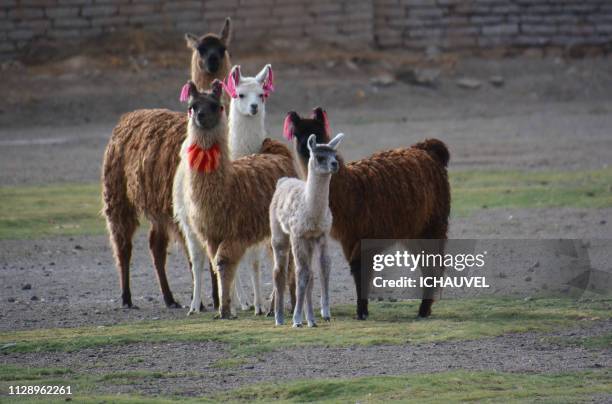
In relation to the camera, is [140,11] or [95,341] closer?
[95,341]

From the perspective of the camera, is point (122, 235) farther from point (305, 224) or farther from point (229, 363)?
point (229, 363)

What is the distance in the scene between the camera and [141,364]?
8.94 meters

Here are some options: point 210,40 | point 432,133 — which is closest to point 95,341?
point 210,40

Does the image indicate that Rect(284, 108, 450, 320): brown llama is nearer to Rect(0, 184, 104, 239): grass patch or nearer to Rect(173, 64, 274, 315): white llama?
Rect(173, 64, 274, 315): white llama

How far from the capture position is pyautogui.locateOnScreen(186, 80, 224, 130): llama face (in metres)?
10.4

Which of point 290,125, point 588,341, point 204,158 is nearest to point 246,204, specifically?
point 204,158

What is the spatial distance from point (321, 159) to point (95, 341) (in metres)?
1.86

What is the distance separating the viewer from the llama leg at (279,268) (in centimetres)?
990

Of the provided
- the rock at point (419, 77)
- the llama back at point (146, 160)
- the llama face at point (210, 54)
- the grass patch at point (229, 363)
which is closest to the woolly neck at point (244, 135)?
the llama back at point (146, 160)

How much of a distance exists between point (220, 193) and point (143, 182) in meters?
1.40

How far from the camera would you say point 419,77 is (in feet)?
88.1

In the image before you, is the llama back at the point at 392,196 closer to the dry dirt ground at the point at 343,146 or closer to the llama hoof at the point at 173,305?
the dry dirt ground at the point at 343,146

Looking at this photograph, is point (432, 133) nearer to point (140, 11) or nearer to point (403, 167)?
point (140, 11)

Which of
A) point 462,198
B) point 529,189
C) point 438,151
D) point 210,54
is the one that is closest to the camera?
point 438,151
